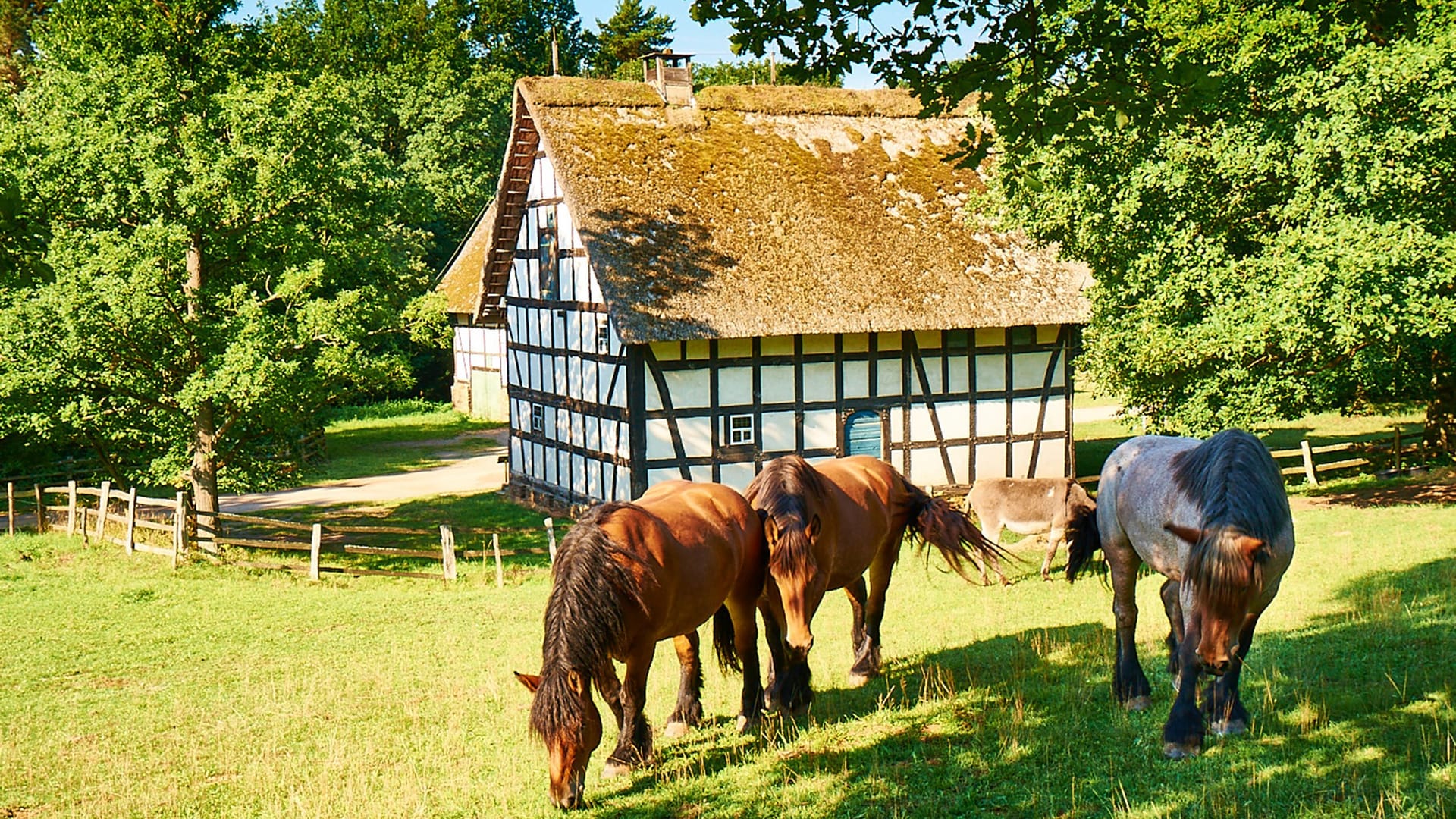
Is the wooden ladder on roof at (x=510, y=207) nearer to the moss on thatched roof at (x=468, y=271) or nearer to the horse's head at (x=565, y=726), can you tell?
the moss on thatched roof at (x=468, y=271)

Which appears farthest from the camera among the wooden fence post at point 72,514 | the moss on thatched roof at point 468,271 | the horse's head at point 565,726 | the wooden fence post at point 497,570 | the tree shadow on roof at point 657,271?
the moss on thatched roof at point 468,271

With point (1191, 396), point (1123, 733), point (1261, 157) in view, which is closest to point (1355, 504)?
point (1191, 396)

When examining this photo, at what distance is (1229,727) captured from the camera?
249 inches

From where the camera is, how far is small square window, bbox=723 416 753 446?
63.4ft

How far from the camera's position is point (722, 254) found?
1906 cm

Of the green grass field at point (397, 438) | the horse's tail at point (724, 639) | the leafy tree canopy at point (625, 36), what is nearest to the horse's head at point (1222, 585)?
the horse's tail at point (724, 639)

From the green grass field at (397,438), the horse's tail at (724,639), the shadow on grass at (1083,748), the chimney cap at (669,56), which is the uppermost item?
the chimney cap at (669,56)

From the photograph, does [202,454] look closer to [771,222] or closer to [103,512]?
[103,512]

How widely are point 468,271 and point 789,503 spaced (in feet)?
100

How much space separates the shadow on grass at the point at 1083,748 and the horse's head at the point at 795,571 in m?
0.58

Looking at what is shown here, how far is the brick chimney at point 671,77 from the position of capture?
21.7 m

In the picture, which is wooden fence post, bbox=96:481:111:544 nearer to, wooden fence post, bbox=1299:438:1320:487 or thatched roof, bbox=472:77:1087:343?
thatched roof, bbox=472:77:1087:343

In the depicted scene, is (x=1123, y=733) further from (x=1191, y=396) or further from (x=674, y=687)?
(x=1191, y=396)

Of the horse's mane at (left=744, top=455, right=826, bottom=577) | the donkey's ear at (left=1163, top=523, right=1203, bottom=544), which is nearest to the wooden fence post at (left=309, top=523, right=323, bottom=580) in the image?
the horse's mane at (left=744, top=455, right=826, bottom=577)
